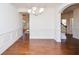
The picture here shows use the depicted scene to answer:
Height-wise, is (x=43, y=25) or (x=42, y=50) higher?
(x=43, y=25)

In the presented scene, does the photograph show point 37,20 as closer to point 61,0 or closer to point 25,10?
point 25,10

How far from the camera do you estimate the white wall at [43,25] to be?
36.8ft

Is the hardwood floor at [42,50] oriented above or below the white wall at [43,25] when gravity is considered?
below

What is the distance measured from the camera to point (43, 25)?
11.3 metres

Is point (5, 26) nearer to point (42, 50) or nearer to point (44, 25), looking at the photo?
point (42, 50)

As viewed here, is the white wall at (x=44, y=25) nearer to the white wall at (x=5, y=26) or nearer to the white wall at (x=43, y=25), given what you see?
the white wall at (x=43, y=25)

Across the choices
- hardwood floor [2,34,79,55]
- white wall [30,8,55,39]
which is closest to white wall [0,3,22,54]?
hardwood floor [2,34,79,55]

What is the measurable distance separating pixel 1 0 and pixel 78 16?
10097 millimetres

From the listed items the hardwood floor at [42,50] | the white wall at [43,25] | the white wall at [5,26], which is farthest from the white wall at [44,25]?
the hardwood floor at [42,50]

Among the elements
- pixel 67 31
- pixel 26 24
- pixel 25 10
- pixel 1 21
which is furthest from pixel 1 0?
pixel 26 24

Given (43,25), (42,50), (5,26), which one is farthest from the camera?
(43,25)

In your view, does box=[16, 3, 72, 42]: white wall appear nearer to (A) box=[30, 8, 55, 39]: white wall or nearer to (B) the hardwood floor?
(A) box=[30, 8, 55, 39]: white wall

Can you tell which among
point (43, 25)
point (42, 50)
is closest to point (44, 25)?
point (43, 25)

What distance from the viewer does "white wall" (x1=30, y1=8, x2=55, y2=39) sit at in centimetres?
1123
